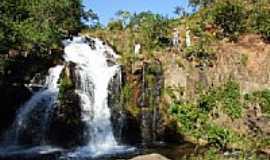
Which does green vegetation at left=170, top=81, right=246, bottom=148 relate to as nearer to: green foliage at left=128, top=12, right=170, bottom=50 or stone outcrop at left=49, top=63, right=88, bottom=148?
stone outcrop at left=49, top=63, right=88, bottom=148

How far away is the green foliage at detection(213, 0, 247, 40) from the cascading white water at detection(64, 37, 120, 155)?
7557mm

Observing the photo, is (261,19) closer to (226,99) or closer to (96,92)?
(226,99)

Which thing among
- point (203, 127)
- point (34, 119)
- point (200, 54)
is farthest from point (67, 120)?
point (203, 127)

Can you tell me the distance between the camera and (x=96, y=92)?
27984mm

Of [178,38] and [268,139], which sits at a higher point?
[178,38]

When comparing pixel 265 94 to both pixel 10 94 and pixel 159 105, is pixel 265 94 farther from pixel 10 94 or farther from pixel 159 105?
pixel 10 94

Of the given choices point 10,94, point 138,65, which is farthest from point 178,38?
point 10,94

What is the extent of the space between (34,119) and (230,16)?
14.3 meters

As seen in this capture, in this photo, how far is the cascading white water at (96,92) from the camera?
26.5 metres

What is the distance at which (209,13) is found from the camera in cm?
3469

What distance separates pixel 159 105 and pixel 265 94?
5.12 m

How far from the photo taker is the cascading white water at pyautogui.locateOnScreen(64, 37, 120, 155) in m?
26.5

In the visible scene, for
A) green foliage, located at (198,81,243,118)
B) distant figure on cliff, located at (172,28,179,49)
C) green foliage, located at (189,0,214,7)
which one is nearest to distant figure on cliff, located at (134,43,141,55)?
distant figure on cliff, located at (172,28,179,49)

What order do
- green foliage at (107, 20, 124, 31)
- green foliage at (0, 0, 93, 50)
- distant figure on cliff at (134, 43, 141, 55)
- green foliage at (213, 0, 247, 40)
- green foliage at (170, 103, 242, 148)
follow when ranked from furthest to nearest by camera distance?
green foliage at (107, 20, 124, 31) → green foliage at (213, 0, 247, 40) → distant figure on cliff at (134, 43, 141, 55) → green foliage at (0, 0, 93, 50) → green foliage at (170, 103, 242, 148)
